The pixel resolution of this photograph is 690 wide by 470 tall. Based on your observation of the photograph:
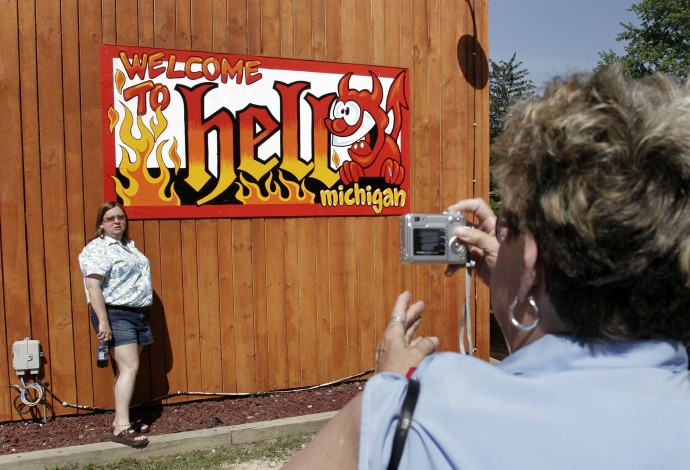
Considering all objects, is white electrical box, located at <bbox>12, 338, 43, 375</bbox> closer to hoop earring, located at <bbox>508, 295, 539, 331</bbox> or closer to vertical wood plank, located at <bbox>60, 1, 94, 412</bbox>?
vertical wood plank, located at <bbox>60, 1, 94, 412</bbox>

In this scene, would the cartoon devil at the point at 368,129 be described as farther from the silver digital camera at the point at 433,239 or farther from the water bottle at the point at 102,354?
the silver digital camera at the point at 433,239

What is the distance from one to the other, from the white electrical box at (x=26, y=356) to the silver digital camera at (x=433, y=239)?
381 cm

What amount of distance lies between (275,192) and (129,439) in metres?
2.30

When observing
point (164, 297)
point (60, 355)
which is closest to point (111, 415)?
point (60, 355)

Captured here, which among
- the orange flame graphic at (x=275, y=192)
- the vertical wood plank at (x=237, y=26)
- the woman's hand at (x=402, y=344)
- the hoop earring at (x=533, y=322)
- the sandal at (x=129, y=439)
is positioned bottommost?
the sandal at (x=129, y=439)

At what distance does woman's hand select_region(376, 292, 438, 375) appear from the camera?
46.7 inches

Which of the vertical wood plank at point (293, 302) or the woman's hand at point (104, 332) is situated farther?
the vertical wood plank at point (293, 302)

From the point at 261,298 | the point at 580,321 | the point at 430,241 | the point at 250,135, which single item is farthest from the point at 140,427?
the point at 580,321

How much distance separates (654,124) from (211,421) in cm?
430

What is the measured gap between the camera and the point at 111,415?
4773 millimetres

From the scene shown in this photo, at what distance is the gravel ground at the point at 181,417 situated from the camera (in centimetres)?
437

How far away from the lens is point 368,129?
5551mm

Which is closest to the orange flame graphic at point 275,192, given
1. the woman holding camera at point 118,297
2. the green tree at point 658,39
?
the woman holding camera at point 118,297

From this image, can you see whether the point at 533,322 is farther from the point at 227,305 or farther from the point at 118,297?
the point at 227,305
